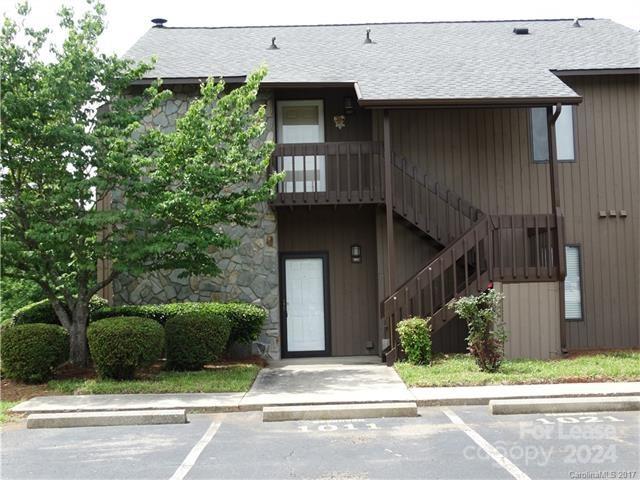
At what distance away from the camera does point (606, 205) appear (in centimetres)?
1388

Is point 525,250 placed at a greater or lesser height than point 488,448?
greater

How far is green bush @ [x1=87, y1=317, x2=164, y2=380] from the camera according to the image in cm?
1016

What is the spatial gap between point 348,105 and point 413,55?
2.15 metres

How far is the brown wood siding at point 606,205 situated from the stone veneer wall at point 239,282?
19.0 ft

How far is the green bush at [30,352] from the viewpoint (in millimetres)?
10383

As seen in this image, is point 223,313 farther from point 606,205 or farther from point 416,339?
point 606,205

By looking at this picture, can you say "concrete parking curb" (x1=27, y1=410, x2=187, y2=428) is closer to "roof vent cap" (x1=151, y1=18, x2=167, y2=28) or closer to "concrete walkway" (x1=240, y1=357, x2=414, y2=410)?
"concrete walkway" (x1=240, y1=357, x2=414, y2=410)

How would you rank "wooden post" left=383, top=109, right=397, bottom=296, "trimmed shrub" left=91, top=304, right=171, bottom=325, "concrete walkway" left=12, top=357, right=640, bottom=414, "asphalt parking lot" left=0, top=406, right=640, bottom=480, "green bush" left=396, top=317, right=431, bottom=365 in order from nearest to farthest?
"asphalt parking lot" left=0, top=406, right=640, bottom=480
"concrete walkway" left=12, top=357, right=640, bottom=414
"green bush" left=396, top=317, right=431, bottom=365
"wooden post" left=383, top=109, right=397, bottom=296
"trimmed shrub" left=91, top=304, right=171, bottom=325

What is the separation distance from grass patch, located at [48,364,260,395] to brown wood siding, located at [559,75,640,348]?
702 centimetres

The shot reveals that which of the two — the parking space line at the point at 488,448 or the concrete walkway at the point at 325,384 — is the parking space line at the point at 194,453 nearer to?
the concrete walkway at the point at 325,384

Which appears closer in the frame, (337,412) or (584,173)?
(337,412)

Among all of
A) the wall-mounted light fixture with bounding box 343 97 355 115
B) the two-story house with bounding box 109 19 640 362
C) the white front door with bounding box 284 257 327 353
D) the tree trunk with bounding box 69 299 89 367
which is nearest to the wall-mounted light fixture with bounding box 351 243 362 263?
the two-story house with bounding box 109 19 640 362

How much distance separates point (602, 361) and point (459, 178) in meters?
4.45

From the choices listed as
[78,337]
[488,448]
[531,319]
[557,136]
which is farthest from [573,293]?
[78,337]
